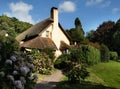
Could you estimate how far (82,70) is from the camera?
22.0m

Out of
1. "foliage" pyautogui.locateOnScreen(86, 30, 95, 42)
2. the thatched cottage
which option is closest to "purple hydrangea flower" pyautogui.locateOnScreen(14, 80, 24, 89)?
the thatched cottage

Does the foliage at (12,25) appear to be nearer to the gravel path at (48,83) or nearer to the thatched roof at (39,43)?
the thatched roof at (39,43)

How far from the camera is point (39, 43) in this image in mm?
42250

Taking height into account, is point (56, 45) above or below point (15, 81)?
above

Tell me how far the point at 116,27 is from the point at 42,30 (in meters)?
32.5

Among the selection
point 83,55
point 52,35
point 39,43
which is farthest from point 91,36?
point 83,55

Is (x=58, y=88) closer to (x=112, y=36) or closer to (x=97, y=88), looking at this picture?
(x=97, y=88)

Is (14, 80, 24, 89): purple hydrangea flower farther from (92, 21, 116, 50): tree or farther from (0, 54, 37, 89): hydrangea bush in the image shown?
(92, 21, 116, 50): tree

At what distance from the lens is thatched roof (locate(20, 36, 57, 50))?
4119 centimetres

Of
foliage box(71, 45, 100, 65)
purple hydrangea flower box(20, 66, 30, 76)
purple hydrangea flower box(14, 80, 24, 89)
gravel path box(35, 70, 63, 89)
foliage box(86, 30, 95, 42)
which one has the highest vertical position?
foliage box(86, 30, 95, 42)

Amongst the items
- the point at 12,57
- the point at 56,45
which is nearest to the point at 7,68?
the point at 12,57

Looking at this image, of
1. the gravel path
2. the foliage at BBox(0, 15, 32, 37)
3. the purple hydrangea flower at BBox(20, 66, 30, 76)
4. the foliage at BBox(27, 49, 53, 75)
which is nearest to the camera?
the purple hydrangea flower at BBox(20, 66, 30, 76)

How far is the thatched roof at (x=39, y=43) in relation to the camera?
135 ft

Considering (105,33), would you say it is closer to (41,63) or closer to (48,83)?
(41,63)
